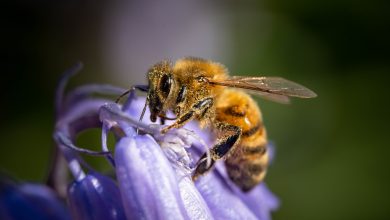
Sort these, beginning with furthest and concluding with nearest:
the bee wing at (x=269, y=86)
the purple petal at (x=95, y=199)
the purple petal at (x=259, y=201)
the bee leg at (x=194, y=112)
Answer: the purple petal at (x=259, y=201), the bee wing at (x=269, y=86), the bee leg at (x=194, y=112), the purple petal at (x=95, y=199)

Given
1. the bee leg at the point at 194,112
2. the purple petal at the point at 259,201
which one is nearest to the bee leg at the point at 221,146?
the bee leg at the point at 194,112

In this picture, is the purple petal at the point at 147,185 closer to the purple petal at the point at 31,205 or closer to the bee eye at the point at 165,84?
the bee eye at the point at 165,84

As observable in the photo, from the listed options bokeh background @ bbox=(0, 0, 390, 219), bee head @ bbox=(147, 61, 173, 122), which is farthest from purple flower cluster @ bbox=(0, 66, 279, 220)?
bokeh background @ bbox=(0, 0, 390, 219)

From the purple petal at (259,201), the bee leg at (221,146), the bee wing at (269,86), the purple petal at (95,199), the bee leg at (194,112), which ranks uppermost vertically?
the bee wing at (269,86)

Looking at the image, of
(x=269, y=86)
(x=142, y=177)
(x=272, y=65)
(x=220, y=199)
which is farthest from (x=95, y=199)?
(x=272, y=65)

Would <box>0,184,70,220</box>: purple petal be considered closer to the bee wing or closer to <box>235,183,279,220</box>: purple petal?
<box>235,183,279,220</box>: purple petal

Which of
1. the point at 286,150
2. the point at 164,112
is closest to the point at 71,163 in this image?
the point at 164,112
